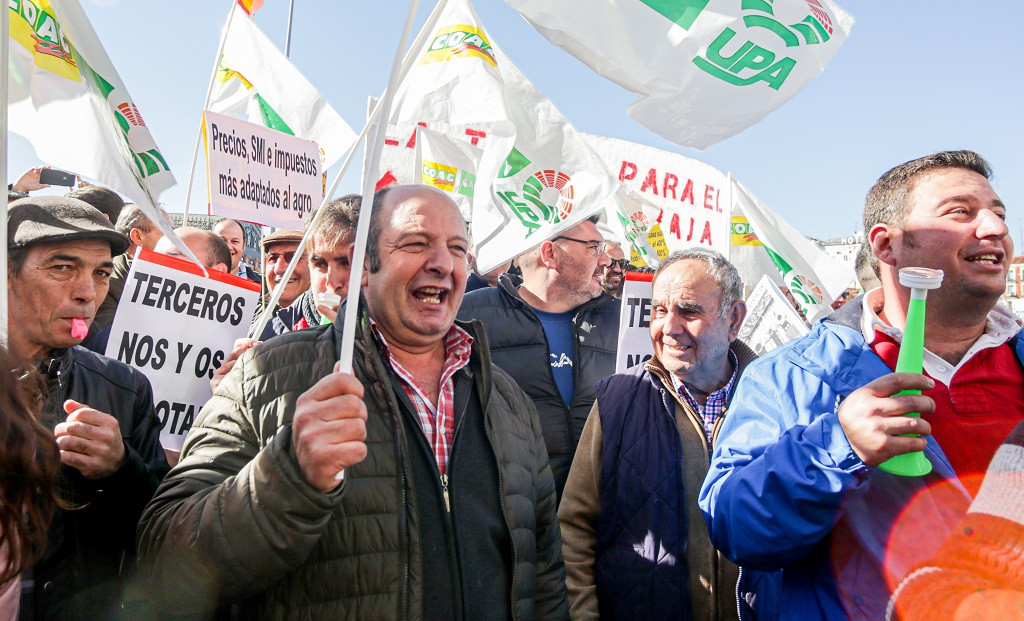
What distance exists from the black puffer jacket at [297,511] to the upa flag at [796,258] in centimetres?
472

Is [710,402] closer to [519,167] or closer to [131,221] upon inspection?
[519,167]

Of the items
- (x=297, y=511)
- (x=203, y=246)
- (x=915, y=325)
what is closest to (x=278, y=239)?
(x=203, y=246)

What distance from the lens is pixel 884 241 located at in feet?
7.54

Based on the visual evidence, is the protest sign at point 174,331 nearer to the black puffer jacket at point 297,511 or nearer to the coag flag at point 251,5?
the black puffer jacket at point 297,511

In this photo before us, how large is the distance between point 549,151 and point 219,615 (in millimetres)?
3122

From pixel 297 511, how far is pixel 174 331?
1826 millimetres

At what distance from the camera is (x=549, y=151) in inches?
173

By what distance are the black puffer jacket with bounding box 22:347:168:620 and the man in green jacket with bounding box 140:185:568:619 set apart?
368mm

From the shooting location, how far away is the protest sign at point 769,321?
4609 millimetres

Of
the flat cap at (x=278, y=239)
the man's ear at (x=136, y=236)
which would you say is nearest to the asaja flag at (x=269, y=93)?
the man's ear at (x=136, y=236)

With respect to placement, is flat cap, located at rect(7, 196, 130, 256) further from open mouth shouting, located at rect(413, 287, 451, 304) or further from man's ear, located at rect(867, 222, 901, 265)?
man's ear, located at rect(867, 222, 901, 265)

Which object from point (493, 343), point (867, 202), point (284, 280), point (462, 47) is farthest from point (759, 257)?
point (284, 280)

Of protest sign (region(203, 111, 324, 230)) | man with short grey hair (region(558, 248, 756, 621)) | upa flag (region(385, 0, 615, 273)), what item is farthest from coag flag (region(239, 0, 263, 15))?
man with short grey hair (region(558, 248, 756, 621))

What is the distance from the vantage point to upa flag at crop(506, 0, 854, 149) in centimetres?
239
